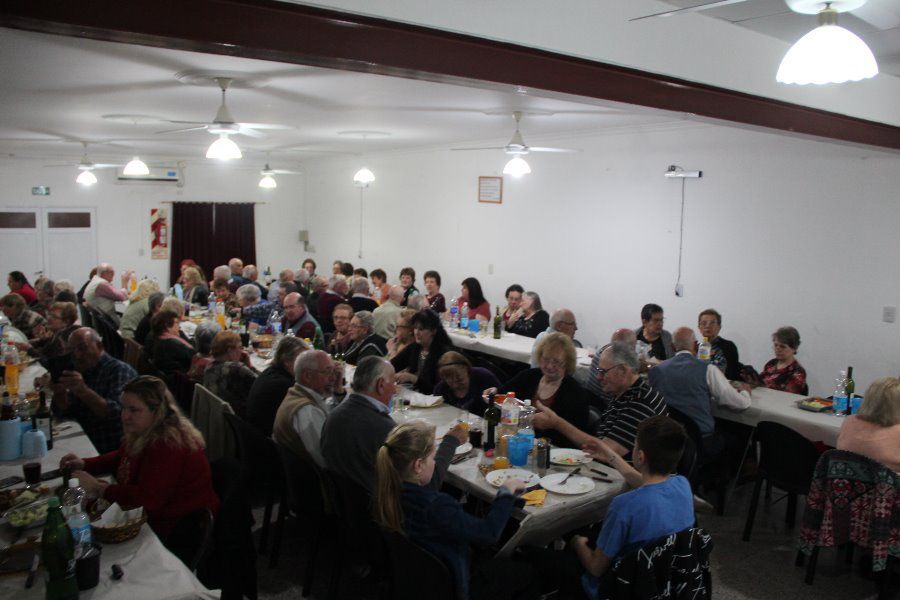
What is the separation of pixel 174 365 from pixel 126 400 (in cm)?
249

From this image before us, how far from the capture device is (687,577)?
2.45 meters

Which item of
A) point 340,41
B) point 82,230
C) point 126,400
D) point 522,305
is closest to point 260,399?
point 126,400

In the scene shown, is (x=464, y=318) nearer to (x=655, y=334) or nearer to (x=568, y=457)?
(x=655, y=334)

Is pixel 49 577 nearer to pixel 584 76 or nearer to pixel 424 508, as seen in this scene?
pixel 424 508

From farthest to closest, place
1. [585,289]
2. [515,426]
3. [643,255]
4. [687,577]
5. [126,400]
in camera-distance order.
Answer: [585,289]
[643,255]
[515,426]
[126,400]
[687,577]

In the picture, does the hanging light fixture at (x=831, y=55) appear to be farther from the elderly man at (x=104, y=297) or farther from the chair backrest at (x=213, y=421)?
the elderly man at (x=104, y=297)

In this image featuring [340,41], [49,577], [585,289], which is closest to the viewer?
[49,577]

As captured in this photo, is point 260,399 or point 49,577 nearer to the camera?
point 49,577

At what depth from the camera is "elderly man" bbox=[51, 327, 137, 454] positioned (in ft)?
12.4

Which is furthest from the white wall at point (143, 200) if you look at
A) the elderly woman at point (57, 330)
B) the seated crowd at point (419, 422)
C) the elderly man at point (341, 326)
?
the elderly man at point (341, 326)

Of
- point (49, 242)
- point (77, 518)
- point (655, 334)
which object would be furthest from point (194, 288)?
point (77, 518)

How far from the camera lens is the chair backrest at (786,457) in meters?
3.89

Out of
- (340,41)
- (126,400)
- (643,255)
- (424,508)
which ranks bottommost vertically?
(424,508)

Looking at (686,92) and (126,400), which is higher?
(686,92)
